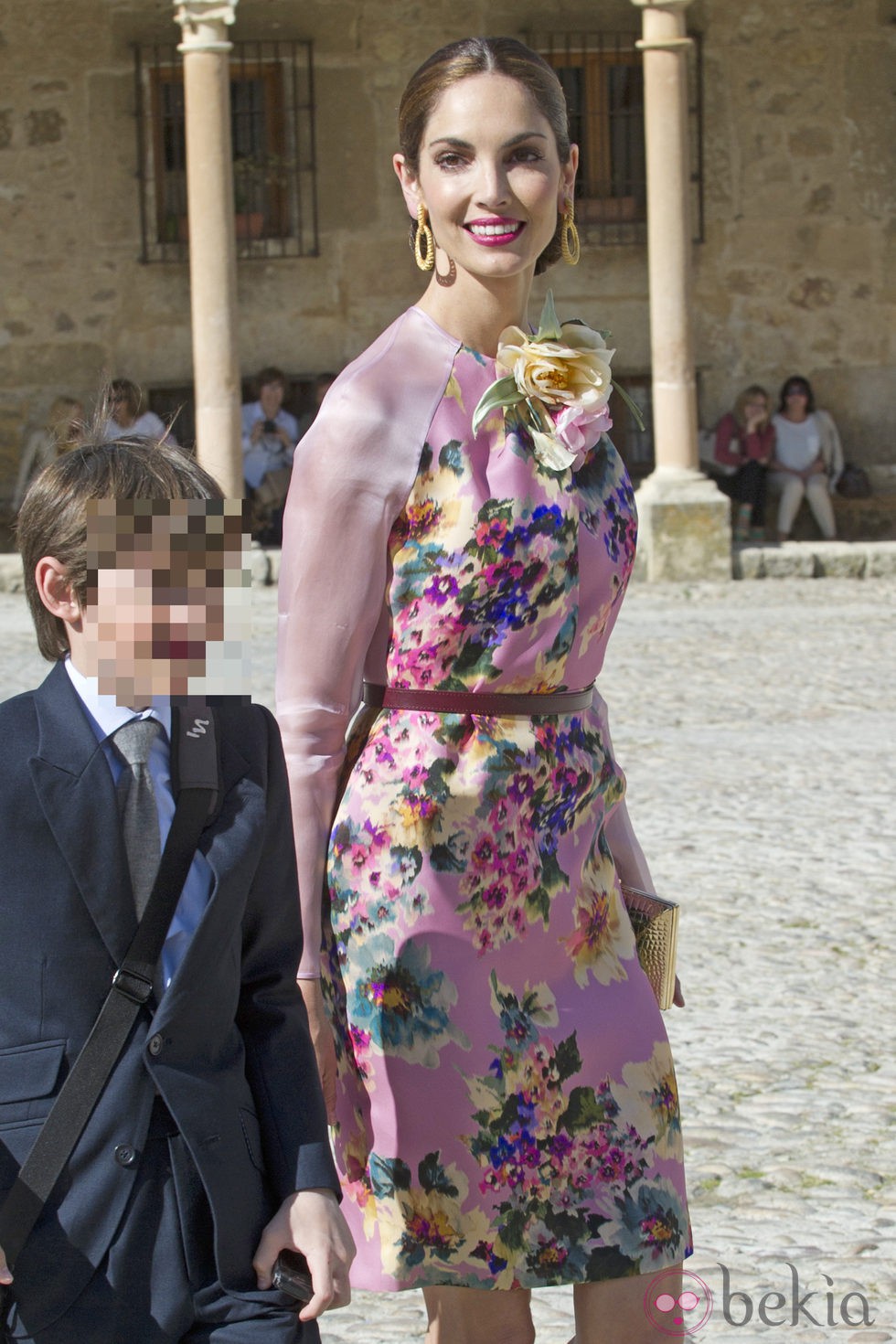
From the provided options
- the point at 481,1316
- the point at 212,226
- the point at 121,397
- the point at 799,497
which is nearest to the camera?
the point at 121,397

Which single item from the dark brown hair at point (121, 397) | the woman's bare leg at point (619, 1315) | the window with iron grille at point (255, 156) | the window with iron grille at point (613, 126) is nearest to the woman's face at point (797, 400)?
the window with iron grille at point (613, 126)

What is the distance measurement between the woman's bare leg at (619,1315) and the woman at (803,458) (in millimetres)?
13294

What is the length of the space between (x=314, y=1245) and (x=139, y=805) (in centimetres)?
42

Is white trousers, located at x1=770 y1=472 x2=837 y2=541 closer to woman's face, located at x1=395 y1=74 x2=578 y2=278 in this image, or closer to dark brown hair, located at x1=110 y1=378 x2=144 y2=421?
woman's face, located at x1=395 y1=74 x2=578 y2=278

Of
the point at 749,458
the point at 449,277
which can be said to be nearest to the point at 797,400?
the point at 749,458

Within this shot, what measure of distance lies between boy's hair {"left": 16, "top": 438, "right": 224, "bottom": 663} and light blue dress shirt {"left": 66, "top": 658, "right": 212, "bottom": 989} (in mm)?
94

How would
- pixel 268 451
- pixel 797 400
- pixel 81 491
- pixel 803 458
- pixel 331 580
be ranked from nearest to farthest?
pixel 81 491, pixel 331 580, pixel 268 451, pixel 803 458, pixel 797 400

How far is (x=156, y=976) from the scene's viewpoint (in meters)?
1.71

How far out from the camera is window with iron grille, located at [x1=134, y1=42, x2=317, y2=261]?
15758 mm

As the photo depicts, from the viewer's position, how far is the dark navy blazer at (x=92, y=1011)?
5.47 feet

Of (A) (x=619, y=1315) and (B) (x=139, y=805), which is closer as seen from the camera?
(B) (x=139, y=805)

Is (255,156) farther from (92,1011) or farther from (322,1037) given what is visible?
(92,1011)

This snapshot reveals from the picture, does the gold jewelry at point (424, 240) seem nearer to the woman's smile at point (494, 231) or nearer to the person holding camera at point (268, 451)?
the woman's smile at point (494, 231)

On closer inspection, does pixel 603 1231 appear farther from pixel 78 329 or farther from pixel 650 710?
pixel 78 329
